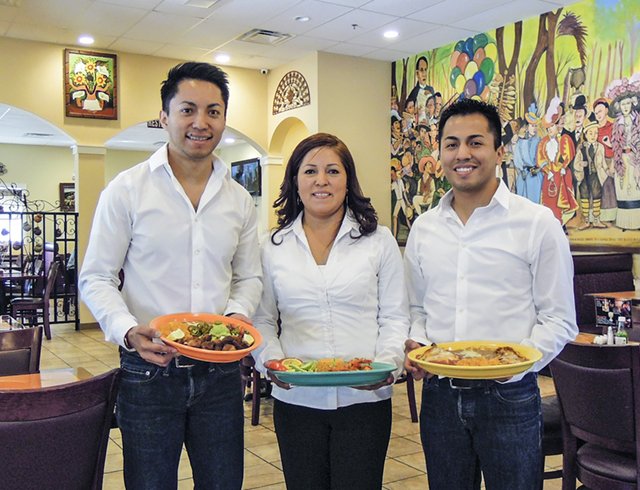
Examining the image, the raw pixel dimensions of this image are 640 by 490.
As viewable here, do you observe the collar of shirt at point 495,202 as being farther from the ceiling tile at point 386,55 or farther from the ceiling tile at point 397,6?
the ceiling tile at point 386,55

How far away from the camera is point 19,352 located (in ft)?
8.80

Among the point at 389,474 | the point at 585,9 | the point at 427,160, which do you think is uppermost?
the point at 585,9

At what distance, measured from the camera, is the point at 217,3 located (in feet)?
21.0

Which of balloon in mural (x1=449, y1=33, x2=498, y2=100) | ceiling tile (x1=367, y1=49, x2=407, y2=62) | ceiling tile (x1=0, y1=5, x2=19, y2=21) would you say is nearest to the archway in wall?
ceiling tile (x1=367, y1=49, x2=407, y2=62)

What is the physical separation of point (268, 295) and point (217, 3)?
5046mm

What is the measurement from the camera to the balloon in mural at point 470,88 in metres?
7.40

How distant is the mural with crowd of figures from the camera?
19.4ft

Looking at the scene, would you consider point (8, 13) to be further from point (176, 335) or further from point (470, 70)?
point (176, 335)

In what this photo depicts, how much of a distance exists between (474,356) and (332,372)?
377mm

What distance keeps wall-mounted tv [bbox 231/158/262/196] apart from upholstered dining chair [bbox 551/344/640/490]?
403 inches

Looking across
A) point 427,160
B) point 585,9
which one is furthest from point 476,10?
point 427,160

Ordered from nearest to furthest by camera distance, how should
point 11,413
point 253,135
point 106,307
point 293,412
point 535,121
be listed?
point 11,413 → point 106,307 → point 293,412 → point 535,121 → point 253,135

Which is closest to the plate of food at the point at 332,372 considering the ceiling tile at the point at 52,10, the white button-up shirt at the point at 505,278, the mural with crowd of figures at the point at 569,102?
the white button-up shirt at the point at 505,278

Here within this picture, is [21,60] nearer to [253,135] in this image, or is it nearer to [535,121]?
[253,135]
